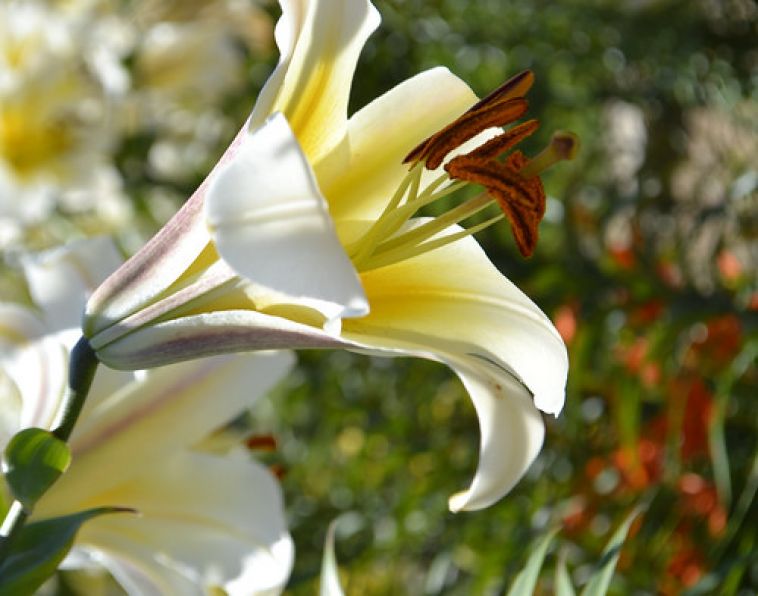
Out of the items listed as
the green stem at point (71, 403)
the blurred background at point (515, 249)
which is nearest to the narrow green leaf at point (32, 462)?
the green stem at point (71, 403)

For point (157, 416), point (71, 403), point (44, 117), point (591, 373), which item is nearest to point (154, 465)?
point (157, 416)

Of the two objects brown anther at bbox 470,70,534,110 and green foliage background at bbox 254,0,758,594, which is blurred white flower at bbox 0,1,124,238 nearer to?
green foliage background at bbox 254,0,758,594

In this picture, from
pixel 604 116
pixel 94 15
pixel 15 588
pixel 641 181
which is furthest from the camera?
pixel 604 116

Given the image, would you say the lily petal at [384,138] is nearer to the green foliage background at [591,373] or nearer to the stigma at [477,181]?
the stigma at [477,181]

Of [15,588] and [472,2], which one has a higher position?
→ [15,588]

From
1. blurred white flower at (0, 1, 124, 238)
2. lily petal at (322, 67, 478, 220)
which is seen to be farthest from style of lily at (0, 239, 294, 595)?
blurred white flower at (0, 1, 124, 238)

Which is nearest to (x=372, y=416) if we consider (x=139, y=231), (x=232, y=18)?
(x=139, y=231)

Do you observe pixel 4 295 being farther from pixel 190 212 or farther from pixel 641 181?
pixel 190 212
